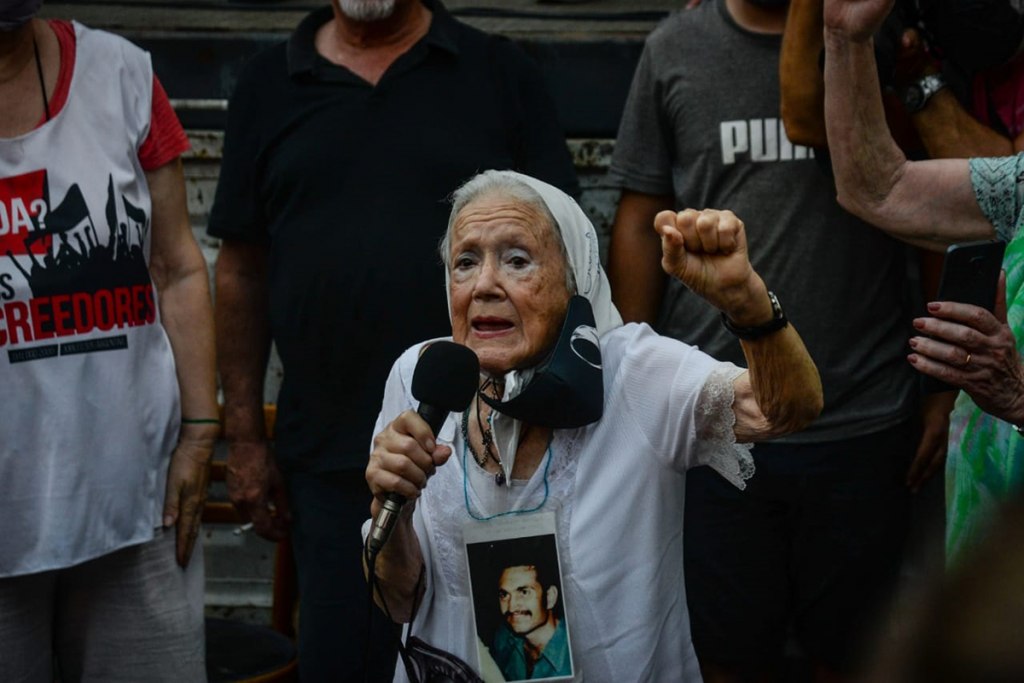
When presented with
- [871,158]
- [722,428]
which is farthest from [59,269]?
[871,158]

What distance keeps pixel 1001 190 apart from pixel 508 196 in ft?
3.11

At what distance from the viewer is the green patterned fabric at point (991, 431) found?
261cm

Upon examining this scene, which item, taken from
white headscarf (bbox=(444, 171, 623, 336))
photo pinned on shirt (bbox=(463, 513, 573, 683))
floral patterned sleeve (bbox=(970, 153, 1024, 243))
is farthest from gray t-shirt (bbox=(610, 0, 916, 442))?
photo pinned on shirt (bbox=(463, 513, 573, 683))

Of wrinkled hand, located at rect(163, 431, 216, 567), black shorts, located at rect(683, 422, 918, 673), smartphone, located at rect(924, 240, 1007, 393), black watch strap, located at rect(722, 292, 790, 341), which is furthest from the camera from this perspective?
black shorts, located at rect(683, 422, 918, 673)

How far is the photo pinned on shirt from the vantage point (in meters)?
2.41

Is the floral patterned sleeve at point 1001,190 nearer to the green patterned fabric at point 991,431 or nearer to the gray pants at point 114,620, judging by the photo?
the green patterned fabric at point 991,431

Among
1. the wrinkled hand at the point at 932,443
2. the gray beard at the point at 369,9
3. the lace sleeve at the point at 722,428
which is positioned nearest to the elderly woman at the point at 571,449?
the lace sleeve at the point at 722,428

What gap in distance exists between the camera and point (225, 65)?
4359 mm

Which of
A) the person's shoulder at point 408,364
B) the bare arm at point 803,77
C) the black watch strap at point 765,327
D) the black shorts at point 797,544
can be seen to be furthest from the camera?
the black shorts at point 797,544

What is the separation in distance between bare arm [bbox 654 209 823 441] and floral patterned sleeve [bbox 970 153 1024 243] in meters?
0.66

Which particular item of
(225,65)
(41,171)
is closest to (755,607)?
(41,171)

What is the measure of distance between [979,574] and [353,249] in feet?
8.62

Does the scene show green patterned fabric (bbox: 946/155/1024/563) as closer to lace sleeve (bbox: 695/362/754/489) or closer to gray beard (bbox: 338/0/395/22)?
lace sleeve (bbox: 695/362/754/489)

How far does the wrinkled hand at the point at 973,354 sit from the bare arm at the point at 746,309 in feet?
0.94
